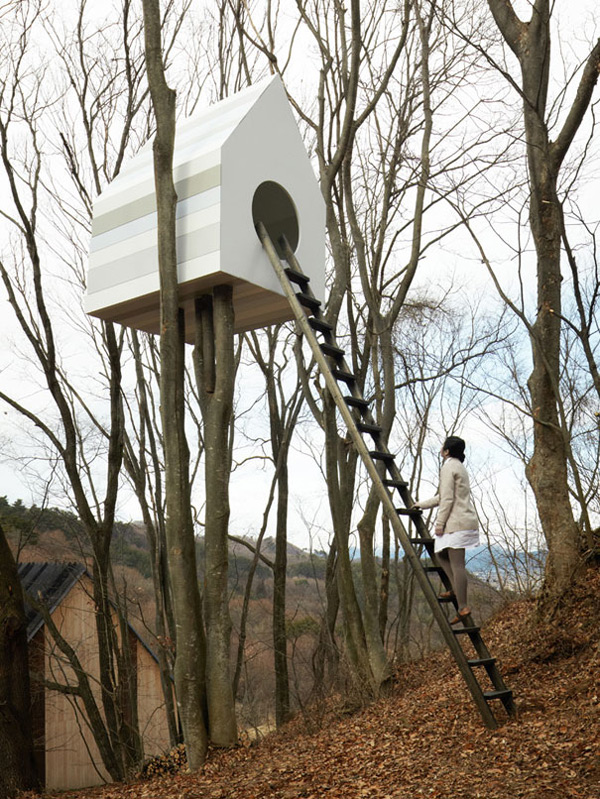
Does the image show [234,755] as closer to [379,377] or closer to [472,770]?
[472,770]

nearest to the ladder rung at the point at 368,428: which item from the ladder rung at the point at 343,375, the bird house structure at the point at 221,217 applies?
the ladder rung at the point at 343,375

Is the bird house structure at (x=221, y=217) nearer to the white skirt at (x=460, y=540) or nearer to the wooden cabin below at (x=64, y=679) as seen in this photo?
the white skirt at (x=460, y=540)

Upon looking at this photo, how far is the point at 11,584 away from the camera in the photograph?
318 inches

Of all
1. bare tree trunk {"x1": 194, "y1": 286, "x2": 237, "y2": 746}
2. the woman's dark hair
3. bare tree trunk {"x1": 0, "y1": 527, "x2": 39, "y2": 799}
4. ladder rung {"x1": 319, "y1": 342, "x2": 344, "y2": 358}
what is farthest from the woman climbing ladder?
bare tree trunk {"x1": 0, "y1": 527, "x2": 39, "y2": 799}

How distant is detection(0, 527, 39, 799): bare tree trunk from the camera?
7809 mm

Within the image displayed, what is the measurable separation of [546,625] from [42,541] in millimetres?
15546

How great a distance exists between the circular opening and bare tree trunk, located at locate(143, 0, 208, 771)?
3.19 feet

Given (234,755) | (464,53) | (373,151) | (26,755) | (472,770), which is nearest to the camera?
(472,770)

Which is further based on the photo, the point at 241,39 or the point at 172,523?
the point at 241,39

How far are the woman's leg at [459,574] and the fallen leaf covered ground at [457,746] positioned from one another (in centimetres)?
88

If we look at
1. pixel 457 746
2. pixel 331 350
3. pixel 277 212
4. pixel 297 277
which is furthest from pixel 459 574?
pixel 277 212

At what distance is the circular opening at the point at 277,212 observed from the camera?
739cm

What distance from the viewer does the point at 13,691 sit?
26.1 feet

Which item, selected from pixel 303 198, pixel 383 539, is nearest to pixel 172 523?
pixel 303 198
